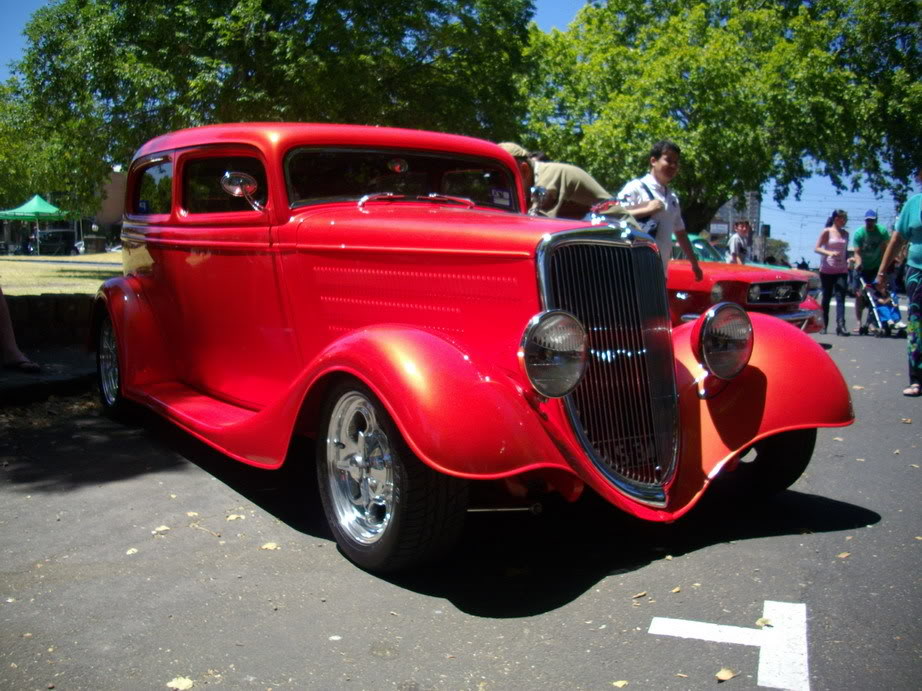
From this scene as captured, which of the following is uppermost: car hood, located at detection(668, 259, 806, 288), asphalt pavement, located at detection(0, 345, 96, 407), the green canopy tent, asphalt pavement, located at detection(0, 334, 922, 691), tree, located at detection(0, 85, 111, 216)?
tree, located at detection(0, 85, 111, 216)

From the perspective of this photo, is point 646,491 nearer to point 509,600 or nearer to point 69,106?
point 509,600

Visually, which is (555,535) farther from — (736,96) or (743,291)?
(736,96)

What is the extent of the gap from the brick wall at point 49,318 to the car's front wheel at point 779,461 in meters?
5.94

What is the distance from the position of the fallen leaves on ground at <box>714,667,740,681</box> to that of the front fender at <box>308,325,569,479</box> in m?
0.88

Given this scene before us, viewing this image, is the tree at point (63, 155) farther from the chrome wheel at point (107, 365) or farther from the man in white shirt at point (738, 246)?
the chrome wheel at point (107, 365)

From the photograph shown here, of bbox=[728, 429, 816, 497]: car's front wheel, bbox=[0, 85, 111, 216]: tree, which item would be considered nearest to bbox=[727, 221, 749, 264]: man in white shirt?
bbox=[728, 429, 816, 497]: car's front wheel

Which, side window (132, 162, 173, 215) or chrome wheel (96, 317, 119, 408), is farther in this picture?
chrome wheel (96, 317, 119, 408)

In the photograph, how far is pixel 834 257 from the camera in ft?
41.3

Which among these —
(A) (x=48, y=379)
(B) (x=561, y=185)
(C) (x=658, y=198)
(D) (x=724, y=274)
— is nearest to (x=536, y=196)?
(B) (x=561, y=185)

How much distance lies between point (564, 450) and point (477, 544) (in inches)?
29.0

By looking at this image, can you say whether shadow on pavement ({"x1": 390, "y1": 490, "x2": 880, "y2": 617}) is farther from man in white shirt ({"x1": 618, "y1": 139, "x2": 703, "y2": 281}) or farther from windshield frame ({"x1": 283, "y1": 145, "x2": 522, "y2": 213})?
man in white shirt ({"x1": 618, "y1": 139, "x2": 703, "y2": 281})

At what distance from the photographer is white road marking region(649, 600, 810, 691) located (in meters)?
2.66

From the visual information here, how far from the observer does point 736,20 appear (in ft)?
98.2

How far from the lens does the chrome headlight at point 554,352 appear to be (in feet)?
10.6
